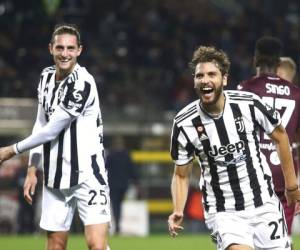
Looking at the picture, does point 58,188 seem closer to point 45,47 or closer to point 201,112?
point 201,112

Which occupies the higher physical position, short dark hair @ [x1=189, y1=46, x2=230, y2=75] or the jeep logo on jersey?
short dark hair @ [x1=189, y1=46, x2=230, y2=75]

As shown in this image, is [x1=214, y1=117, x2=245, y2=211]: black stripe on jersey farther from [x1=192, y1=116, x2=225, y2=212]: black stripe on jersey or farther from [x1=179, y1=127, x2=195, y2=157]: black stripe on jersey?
[x1=179, y1=127, x2=195, y2=157]: black stripe on jersey

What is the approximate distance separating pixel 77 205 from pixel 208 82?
60.4 inches

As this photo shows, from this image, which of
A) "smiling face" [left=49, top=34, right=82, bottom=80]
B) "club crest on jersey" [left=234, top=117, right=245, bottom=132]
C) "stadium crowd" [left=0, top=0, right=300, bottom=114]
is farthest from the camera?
"stadium crowd" [left=0, top=0, right=300, bottom=114]

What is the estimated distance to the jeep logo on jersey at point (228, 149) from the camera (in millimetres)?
6211

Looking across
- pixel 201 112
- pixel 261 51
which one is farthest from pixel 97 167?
pixel 261 51

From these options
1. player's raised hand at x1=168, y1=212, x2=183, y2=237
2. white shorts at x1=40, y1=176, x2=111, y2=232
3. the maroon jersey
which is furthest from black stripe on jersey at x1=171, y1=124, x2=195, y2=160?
the maroon jersey

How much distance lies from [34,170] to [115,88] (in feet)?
47.3

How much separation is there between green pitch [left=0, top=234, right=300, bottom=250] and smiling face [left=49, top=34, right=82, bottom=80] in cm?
631

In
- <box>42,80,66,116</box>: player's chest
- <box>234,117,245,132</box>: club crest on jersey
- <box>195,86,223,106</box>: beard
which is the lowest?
<box>234,117,245,132</box>: club crest on jersey

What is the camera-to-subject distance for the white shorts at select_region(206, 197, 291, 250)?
618 cm

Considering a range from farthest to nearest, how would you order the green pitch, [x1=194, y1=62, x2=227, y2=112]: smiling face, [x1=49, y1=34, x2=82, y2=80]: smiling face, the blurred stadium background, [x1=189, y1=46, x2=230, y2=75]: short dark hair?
1. the blurred stadium background
2. the green pitch
3. [x1=49, y1=34, x2=82, y2=80]: smiling face
4. [x1=189, y1=46, x2=230, y2=75]: short dark hair
5. [x1=194, y1=62, x2=227, y2=112]: smiling face

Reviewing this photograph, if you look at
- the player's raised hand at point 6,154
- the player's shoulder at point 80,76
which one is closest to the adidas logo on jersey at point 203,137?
the player's shoulder at point 80,76

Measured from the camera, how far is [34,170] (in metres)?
7.13
